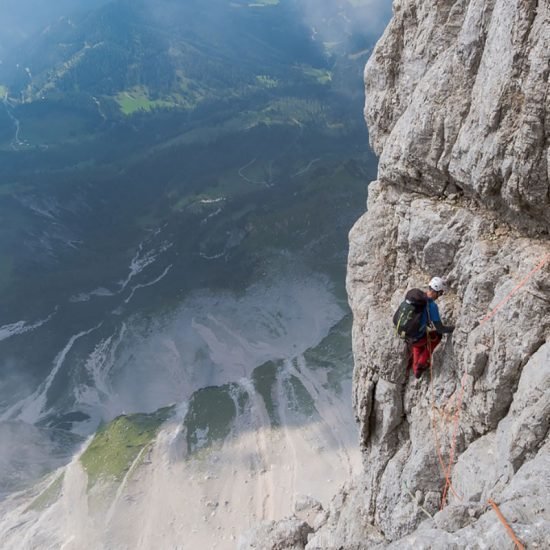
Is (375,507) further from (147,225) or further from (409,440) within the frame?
(147,225)

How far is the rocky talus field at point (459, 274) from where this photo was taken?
815 cm

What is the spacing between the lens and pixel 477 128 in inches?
367

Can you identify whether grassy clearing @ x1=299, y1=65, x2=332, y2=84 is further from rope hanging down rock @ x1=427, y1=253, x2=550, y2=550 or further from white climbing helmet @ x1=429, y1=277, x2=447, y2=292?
rope hanging down rock @ x1=427, y1=253, x2=550, y2=550

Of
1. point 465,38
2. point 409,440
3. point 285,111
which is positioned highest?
point 285,111

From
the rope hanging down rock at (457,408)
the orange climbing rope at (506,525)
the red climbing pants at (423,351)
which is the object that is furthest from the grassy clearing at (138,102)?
the orange climbing rope at (506,525)

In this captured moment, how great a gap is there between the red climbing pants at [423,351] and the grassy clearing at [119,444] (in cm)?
2853

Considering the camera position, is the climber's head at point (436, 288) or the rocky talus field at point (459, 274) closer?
the rocky talus field at point (459, 274)

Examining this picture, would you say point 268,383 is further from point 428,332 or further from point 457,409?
point 428,332

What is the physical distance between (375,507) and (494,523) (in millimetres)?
6983

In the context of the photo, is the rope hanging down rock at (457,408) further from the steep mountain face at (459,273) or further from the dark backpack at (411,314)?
the dark backpack at (411,314)

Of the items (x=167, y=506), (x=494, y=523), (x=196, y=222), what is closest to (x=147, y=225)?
(x=196, y=222)

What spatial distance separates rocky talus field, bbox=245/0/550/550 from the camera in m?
8.15

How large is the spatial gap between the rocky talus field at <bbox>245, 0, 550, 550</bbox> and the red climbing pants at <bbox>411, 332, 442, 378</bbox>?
0.71 feet

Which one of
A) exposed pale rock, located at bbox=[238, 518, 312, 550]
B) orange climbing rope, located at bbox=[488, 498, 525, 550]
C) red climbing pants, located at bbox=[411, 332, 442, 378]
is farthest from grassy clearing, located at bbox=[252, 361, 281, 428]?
orange climbing rope, located at bbox=[488, 498, 525, 550]
